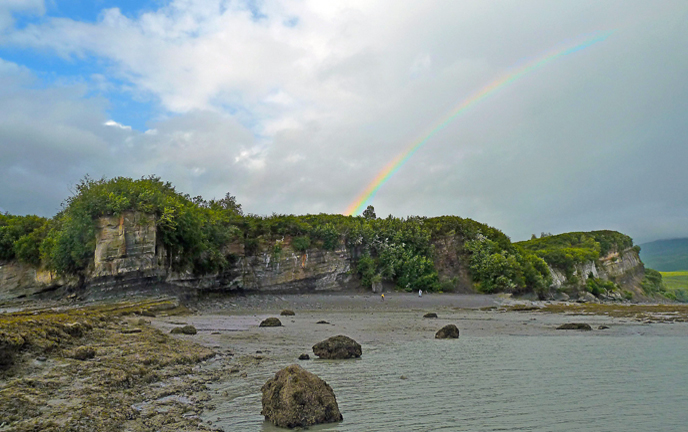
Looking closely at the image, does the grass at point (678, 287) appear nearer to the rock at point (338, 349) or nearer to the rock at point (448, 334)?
the rock at point (448, 334)

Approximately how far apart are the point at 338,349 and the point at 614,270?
118 metres

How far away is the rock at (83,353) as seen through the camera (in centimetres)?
926

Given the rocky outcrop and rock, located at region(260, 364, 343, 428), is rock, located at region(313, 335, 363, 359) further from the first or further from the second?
the rocky outcrop

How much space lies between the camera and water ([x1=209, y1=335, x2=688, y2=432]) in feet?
21.6

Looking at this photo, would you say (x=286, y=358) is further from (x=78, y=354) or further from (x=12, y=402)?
(x=12, y=402)

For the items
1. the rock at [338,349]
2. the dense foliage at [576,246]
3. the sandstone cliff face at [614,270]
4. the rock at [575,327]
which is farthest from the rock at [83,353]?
the dense foliage at [576,246]

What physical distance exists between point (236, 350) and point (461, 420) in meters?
8.90

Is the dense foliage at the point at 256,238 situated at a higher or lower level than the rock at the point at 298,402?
higher

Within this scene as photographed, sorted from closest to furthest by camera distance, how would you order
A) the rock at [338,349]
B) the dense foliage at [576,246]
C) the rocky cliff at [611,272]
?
the rock at [338,349] < the rocky cliff at [611,272] < the dense foliage at [576,246]

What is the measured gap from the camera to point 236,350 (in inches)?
543

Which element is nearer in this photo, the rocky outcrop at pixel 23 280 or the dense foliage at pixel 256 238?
the dense foliage at pixel 256 238

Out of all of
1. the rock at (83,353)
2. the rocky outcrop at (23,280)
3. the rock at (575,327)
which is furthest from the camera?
the rocky outcrop at (23,280)

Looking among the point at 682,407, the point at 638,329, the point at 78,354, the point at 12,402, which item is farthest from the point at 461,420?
the point at 638,329

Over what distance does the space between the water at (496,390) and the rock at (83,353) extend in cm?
320
